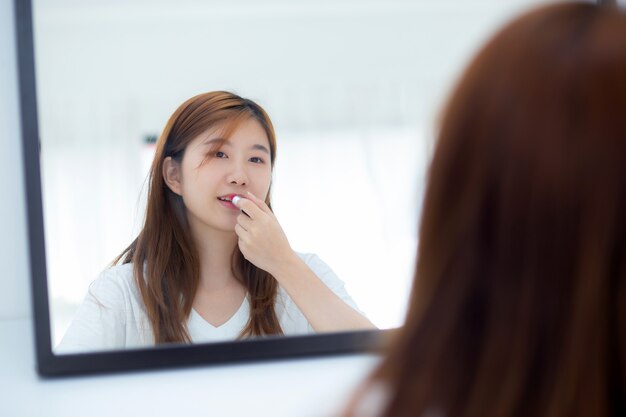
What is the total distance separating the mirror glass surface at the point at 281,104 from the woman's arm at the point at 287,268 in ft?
0.06

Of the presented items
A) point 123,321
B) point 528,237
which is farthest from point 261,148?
point 528,237

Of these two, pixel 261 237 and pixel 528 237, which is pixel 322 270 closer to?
pixel 261 237

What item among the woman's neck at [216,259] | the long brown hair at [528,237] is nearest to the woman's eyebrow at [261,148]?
the woman's neck at [216,259]

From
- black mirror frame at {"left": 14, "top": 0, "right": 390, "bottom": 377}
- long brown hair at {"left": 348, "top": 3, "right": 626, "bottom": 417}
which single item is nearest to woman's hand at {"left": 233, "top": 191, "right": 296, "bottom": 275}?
black mirror frame at {"left": 14, "top": 0, "right": 390, "bottom": 377}

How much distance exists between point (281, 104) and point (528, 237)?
532 millimetres

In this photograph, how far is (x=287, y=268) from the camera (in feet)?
2.79

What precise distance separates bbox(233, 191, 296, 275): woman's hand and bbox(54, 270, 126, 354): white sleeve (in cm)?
15

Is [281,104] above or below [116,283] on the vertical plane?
above

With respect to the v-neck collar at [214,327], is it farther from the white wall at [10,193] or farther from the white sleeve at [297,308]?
the white wall at [10,193]

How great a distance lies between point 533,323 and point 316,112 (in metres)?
0.53

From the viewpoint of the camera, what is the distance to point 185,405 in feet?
2.38

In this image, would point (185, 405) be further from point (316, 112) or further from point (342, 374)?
point (316, 112)

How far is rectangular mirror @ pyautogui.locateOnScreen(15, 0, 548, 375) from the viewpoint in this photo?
80 cm

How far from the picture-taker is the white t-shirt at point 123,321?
81cm
